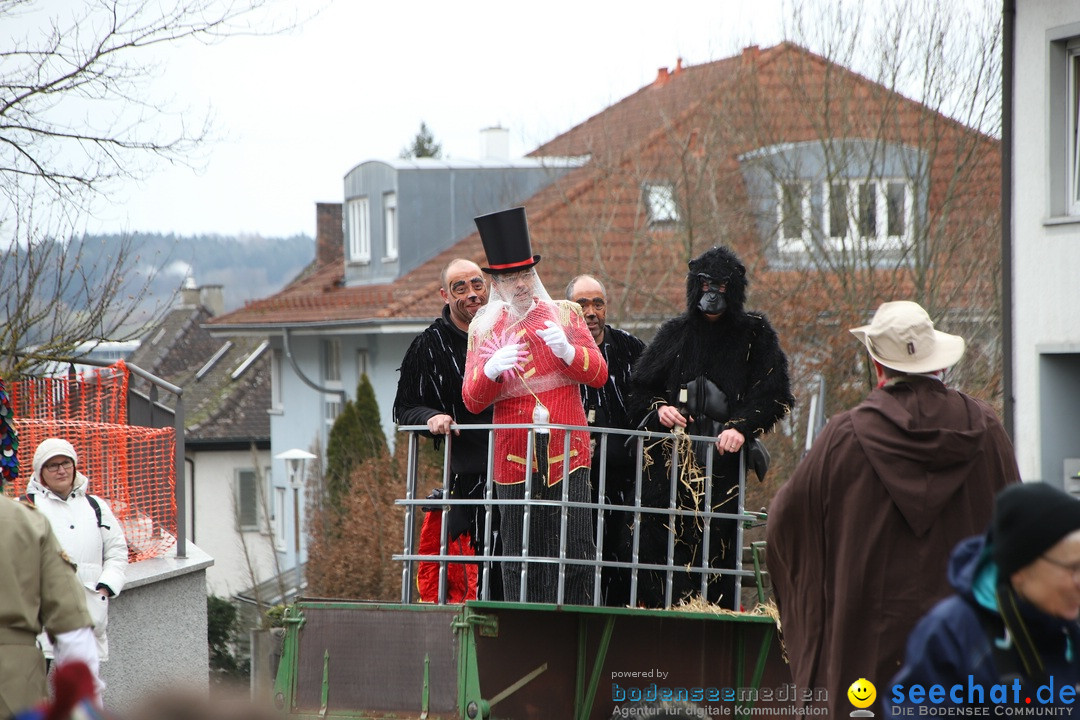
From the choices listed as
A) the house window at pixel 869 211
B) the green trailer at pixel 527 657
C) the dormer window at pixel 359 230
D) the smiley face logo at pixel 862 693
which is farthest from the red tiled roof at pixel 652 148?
the smiley face logo at pixel 862 693

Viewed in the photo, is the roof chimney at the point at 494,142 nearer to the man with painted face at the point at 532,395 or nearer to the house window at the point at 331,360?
the house window at the point at 331,360

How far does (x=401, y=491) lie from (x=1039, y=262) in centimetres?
846

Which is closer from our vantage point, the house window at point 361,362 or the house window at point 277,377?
the house window at point 361,362

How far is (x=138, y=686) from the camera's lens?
406 inches

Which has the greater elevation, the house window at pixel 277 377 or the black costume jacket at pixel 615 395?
the black costume jacket at pixel 615 395

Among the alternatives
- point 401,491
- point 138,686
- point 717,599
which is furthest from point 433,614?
point 401,491

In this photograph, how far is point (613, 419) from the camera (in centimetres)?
673

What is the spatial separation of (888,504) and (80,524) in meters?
5.21

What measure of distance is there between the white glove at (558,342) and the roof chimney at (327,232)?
1552 inches

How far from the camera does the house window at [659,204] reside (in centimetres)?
1836

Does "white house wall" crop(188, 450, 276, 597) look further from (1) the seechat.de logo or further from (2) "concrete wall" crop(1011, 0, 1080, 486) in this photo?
(1) the seechat.de logo

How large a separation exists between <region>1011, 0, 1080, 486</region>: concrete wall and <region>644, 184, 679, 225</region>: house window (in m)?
7.41

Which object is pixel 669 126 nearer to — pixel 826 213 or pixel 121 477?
pixel 826 213

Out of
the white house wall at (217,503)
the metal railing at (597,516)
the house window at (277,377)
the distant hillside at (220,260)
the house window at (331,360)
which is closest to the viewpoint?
the metal railing at (597,516)
